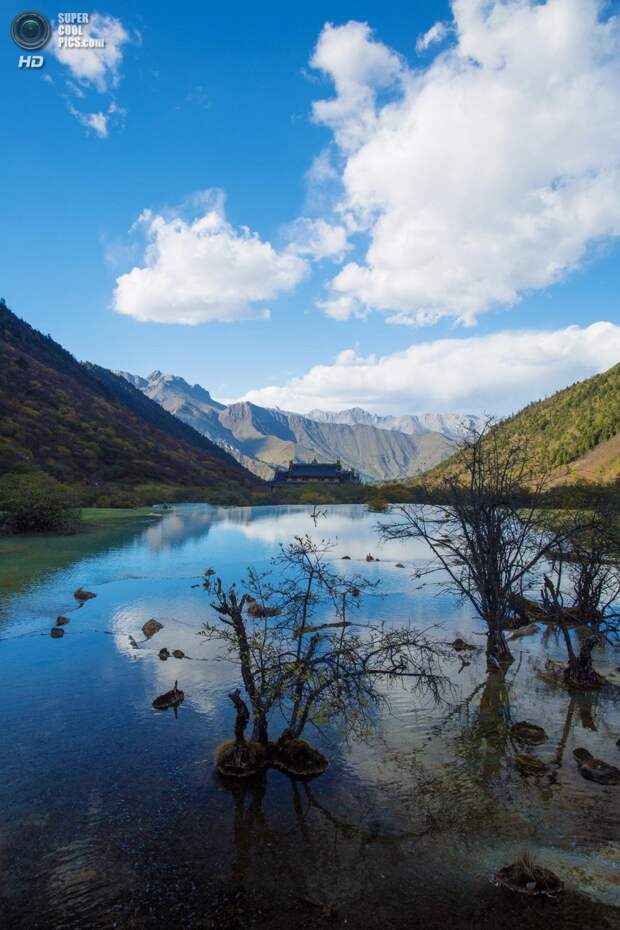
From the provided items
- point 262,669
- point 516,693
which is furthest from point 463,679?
point 262,669

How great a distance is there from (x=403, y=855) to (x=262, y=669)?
4.31 metres

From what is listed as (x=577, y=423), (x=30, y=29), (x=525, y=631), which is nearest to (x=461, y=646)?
(x=525, y=631)

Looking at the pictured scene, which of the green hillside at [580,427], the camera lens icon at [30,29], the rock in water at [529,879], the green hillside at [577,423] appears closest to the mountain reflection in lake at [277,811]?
the rock in water at [529,879]

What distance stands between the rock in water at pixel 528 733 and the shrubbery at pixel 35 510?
151 feet

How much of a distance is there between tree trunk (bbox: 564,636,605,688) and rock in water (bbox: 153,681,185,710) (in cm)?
1236

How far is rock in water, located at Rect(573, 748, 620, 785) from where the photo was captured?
11.5 meters

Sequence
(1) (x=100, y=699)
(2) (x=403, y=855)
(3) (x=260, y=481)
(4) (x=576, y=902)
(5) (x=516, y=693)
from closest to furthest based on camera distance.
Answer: (4) (x=576, y=902) < (2) (x=403, y=855) < (1) (x=100, y=699) < (5) (x=516, y=693) < (3) (x=260, y=481)

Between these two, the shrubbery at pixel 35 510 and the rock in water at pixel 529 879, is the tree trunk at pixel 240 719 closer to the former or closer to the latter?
the rock in water at pixel 529 879

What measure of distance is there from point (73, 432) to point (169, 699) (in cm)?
9805

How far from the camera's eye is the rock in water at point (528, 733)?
44.1 ft

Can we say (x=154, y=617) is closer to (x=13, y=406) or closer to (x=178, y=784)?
(x=178, y=784)

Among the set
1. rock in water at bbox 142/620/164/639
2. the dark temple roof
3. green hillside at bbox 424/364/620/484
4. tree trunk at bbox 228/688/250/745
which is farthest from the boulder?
the dark temple roof

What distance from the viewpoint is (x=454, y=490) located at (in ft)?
60.6

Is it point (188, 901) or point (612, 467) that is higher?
point (612, 467)
